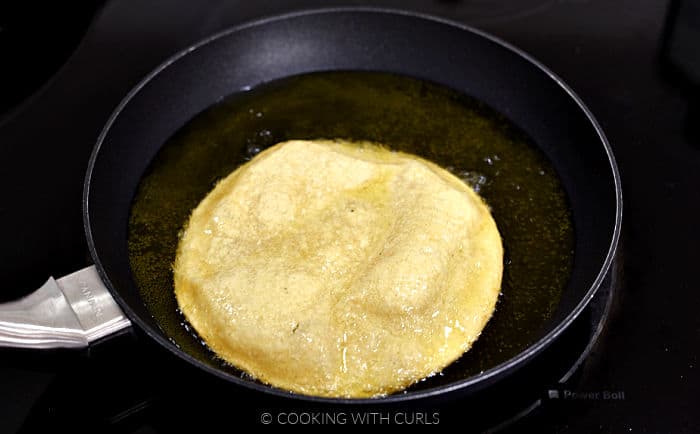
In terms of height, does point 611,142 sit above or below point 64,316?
below

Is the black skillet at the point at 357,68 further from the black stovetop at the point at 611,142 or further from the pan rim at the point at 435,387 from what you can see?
the black stovetop at the point at 611,142

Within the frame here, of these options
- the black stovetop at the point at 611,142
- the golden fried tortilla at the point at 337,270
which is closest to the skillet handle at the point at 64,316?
the black stovetop at the point at 611,142

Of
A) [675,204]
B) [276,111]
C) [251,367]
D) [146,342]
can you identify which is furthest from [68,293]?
[675,204]

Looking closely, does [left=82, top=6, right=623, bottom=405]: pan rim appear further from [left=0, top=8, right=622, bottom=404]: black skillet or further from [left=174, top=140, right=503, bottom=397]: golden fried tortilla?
[left=174, top=140, right=503, bottom=397]: golden fried tortilla

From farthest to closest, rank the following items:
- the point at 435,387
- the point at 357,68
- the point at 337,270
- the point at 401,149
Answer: the point at 357,68
the point at 401,149
the point at 337,270
the point at 435,387

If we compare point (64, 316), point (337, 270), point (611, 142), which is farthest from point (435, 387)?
point (611, 142)

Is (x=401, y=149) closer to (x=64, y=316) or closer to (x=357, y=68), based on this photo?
(x=357, y=68)
